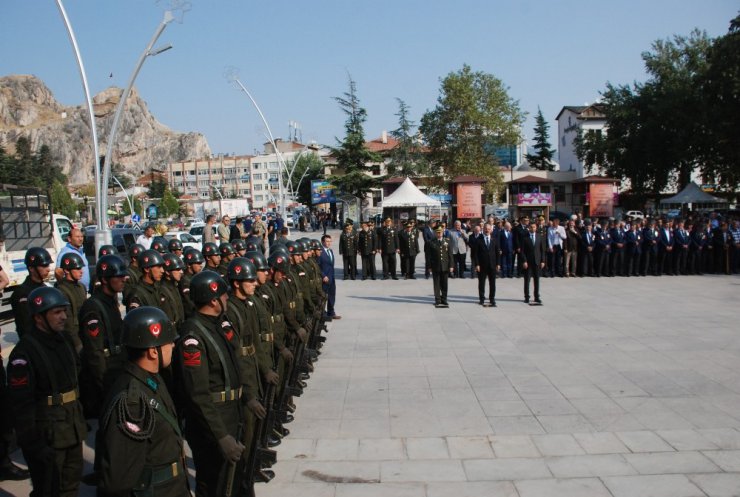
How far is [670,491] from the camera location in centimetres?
500

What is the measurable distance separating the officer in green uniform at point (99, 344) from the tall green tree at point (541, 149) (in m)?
78.6

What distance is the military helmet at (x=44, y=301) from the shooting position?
4.32 metres

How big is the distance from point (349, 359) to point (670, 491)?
5428 millimetres

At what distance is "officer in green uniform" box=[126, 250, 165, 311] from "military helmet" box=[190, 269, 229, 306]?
2.54 meters

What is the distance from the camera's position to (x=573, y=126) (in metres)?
69.2

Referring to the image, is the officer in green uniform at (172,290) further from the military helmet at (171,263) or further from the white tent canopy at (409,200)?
the white tent canopy at (409,200)

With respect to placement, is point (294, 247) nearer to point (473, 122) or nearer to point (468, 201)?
point (468, 201)

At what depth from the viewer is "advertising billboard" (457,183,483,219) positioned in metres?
25.0

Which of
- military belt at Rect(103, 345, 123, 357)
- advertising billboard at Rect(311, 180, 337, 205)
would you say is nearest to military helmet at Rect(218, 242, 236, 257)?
military belt at Rect(103, 345, 123, 357)

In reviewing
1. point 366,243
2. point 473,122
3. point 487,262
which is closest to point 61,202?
point 473,122

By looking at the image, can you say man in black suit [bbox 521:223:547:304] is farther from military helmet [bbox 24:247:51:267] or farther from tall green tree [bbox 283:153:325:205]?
tall green tree [bbox 283:153:325:205]

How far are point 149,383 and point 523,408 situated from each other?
4971mm

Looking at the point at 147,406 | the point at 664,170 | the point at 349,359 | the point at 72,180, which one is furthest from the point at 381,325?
the point at 72,180

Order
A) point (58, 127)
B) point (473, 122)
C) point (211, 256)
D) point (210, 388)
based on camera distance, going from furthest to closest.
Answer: point (58, 127)
point (473, 122)
point (211, 256)
point (210, 388)
